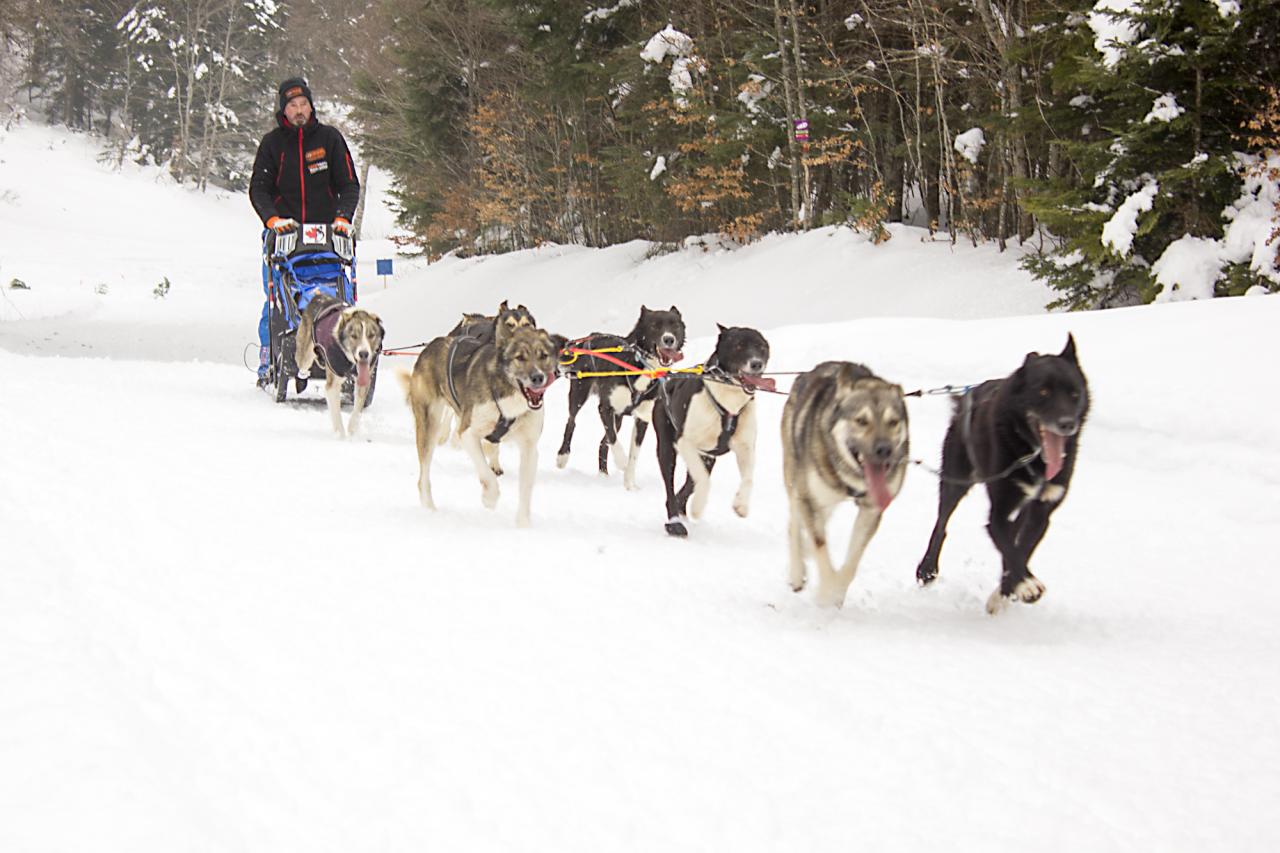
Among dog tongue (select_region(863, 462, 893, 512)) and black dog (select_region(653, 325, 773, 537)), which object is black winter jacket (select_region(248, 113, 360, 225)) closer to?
black dog (select_region(653, 325, 773, 537))

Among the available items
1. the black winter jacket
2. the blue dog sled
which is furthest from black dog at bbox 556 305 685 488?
the black winter jacket

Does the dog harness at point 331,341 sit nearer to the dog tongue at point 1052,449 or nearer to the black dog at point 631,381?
the black dog at point 631,381

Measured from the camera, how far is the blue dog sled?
8852 millimetres

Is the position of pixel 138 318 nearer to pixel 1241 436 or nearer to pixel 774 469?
pixel 774 469

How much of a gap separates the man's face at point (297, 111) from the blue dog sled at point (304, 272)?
0.93 metres

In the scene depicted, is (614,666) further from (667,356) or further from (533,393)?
(667,356)

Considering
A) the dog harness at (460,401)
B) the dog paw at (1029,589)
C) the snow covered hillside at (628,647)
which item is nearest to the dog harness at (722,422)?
the snow covered hillside at (628,647)

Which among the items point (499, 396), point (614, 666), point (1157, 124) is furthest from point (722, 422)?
point (1157, 124)

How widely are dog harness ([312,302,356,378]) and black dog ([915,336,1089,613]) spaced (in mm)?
5633

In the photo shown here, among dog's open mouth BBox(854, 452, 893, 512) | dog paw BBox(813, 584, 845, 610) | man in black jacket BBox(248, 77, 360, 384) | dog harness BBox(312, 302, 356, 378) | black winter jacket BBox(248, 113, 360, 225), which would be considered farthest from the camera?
black winter jacket BBox(248, 113, 360, 225)

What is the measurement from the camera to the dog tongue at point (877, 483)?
11.3ft

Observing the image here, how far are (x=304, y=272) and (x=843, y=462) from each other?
22.7ft

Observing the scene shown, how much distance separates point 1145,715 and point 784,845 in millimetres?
1376

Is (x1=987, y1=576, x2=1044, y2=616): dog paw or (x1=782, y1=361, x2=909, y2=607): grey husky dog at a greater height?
(x1=782, y1=361, x2=909, y2=607): grey husky dog
